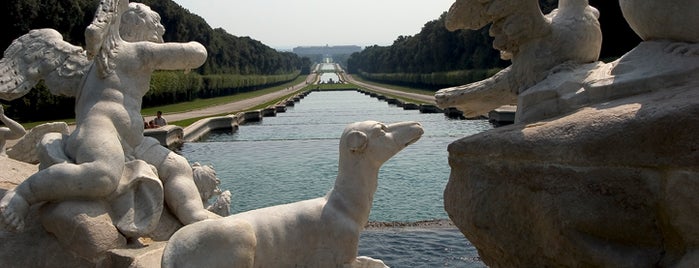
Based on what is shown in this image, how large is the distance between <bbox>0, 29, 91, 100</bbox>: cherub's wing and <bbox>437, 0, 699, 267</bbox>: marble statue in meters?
2.98

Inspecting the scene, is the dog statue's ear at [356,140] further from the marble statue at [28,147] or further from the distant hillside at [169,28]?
the distant hillside at [169,28]

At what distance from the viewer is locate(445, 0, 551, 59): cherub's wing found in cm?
388

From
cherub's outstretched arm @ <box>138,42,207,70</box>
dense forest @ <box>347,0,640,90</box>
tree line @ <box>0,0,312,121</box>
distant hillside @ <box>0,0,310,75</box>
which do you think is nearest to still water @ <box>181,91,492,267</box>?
cherub's outstretched arm @ <box>138,42,207,70</box>

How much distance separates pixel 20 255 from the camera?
448 centimetres

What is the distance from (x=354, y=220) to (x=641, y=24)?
76.4 inches

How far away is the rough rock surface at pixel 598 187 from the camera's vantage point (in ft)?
9.59

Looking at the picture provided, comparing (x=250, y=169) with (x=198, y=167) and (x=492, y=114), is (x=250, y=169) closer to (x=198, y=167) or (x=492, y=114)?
(x=198, y=167)

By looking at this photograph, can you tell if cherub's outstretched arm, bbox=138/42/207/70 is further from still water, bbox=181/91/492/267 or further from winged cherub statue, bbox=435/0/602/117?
still water, bbox=181/91/492/267

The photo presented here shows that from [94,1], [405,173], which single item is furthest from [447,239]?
[94,1]

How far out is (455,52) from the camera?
174ft

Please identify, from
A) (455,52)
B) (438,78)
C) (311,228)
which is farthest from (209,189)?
(438,78)

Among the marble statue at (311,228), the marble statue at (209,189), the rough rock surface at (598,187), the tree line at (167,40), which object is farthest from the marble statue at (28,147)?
the tree line at (167,40)

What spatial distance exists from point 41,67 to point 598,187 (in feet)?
13.3

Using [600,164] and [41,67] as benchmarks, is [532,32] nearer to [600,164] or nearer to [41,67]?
[600,164]
